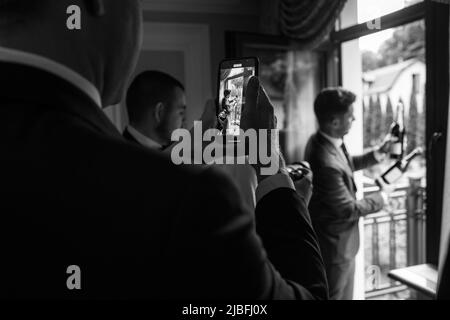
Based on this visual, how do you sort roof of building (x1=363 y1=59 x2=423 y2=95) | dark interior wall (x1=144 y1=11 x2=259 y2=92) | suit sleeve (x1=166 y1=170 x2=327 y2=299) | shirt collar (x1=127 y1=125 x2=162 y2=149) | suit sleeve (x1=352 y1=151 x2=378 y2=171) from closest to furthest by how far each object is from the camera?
suit sleeve (x1=166 y1=170 x2=327 y2=299)
shirt collar (x1=127 y1=125 x2=162 y2=149)
suit sleeve (x1=352 y1=151 x2=378 y2=171)
dark interior wall (x1=144 y1=11 x2=259 y2=92)
roof of building (x1=363 y1=59 x2=423 y2=95)

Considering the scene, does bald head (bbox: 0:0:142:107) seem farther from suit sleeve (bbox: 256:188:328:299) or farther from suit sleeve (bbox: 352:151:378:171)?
suit sleeve (bbox: 352:151:378:171)

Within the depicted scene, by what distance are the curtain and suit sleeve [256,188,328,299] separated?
1.42 metres

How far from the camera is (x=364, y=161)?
1904mm

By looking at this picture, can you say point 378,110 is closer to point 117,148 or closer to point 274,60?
point 274,60

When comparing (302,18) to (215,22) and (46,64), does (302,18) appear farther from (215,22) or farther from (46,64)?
(46,64)

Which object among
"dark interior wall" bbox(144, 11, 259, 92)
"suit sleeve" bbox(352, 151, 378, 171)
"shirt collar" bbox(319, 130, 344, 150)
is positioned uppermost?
"dark interior wall" bbox(144, 11, 259, 92)

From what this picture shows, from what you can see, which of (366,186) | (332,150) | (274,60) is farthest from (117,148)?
(366,186)

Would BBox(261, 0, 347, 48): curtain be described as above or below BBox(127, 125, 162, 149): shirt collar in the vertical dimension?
above

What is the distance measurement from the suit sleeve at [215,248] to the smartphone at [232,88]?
0.42m

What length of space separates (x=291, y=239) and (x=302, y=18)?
1.59 m

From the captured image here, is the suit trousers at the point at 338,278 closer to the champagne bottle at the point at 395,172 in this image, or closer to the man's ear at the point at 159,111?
the champagne bottle at the point at 395,172

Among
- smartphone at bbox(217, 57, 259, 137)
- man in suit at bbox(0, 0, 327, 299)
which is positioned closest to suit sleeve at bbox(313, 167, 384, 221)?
smartphone at bbox(217, 57, 259, 137)

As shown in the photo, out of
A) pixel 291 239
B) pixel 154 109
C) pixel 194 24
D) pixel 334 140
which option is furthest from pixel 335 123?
pixel 291 239

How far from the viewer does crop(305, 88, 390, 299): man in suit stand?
1624 mm
